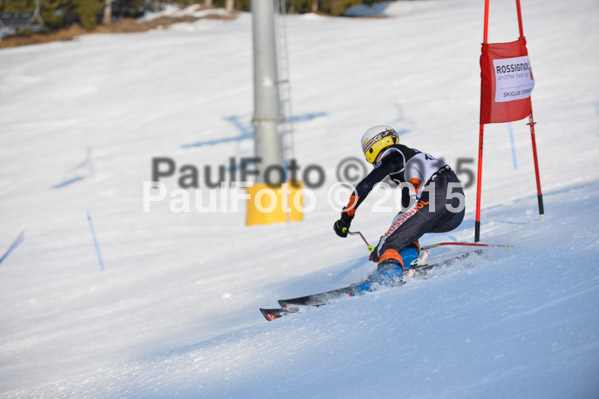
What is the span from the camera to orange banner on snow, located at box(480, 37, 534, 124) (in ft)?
19.7

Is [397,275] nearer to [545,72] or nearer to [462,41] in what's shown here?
[545,72]

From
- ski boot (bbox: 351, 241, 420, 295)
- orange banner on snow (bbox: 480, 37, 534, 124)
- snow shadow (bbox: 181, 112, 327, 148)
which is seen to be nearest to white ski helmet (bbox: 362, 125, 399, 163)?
ski boot (bbox: 351, 241, 420, 295)

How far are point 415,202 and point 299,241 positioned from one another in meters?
4.16

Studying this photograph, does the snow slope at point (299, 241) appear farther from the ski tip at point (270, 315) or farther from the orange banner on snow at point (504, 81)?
the orange banner on snow at point (504, 81)

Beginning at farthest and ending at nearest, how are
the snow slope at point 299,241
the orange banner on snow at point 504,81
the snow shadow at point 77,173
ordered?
the snow shadow at point 77,173, the orange banner on snow at point 504,81, the snow slope at point 299,241

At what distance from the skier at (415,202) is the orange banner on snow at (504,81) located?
4.07 feet

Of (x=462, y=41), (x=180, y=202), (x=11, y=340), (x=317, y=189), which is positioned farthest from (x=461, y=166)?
(x=462, y=41)

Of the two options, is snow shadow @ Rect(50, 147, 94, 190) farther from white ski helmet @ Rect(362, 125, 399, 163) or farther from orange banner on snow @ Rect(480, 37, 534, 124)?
orange banner on snow @ Rect(480, 37, 534, 124)

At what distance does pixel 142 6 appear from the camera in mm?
39625

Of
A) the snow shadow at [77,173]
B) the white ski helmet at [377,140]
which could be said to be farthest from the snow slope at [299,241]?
the white ski helmet at [377,140]

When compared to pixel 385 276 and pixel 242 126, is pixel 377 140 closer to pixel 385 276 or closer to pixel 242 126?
pixel 385 276

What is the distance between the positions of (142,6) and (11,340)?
120 feet

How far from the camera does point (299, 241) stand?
9.31 m

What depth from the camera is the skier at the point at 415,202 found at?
201 inches
